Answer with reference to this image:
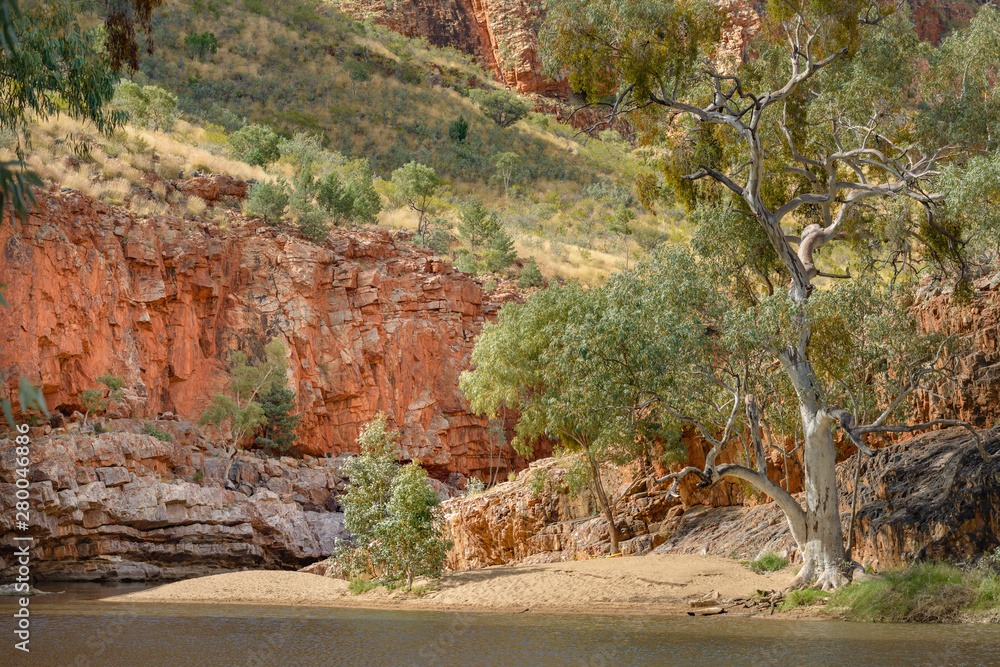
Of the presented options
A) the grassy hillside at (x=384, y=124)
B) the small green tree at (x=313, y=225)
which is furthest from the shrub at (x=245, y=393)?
the grassy hillside at (x=384, y=124)

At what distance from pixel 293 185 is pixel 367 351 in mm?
13386

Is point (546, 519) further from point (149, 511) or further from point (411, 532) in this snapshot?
point (149, 511)

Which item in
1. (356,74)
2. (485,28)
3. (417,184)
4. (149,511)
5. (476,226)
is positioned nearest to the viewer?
(149,511)

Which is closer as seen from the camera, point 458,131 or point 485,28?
point 458,131

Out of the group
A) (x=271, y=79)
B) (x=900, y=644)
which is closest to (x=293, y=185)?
(x=271, y=79)

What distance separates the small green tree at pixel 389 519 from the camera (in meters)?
19.2

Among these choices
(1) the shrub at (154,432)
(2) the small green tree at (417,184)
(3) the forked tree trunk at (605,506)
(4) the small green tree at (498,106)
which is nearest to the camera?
(3) the forked tree trunk at (605,506)

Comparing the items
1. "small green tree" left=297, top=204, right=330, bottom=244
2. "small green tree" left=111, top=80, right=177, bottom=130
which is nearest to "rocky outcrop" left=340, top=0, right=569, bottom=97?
"small green tree" left=111, top=80, right=177, bottom=130

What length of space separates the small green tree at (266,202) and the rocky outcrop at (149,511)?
471 inches

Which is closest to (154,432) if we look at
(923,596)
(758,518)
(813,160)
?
(758,518)

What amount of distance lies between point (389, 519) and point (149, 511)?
9955mm

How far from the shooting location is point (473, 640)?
12.0 metres

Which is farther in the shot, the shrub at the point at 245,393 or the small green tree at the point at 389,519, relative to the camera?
the shrub at the point at 245,393

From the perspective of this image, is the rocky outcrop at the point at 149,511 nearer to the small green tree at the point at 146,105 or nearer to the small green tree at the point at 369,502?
the small green tree at the point at 369,502
